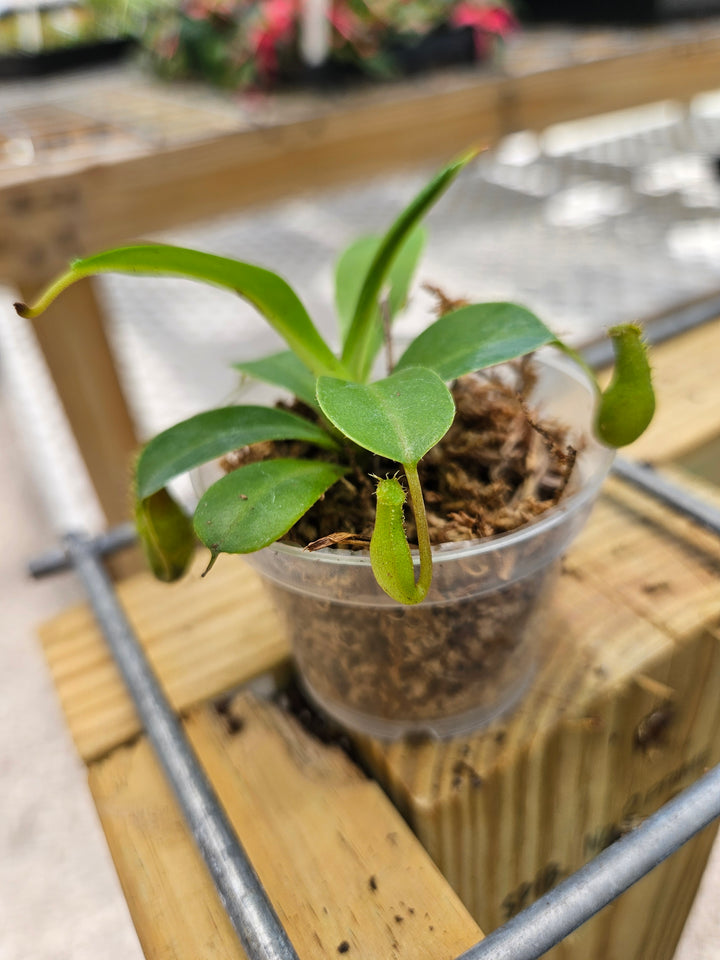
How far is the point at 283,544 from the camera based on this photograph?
31 centimetres

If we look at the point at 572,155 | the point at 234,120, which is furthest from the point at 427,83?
the point at 572,155

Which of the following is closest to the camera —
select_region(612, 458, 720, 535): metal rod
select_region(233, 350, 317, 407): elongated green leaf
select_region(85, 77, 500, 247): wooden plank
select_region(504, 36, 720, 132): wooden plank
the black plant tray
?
select_region(233, 350, 317, 407): elongated green leaf

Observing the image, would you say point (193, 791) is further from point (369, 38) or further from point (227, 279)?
point (369, 38)

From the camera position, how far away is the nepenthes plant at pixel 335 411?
24cm

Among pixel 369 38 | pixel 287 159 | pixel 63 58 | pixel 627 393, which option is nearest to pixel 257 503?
pixel 627 393

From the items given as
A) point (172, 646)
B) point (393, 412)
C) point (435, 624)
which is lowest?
point (172, 646)

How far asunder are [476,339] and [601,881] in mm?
221

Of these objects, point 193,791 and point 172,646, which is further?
point 172,646

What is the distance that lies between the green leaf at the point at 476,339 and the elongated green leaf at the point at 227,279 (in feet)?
0.14

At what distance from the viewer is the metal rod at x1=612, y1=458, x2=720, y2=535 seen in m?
0.48

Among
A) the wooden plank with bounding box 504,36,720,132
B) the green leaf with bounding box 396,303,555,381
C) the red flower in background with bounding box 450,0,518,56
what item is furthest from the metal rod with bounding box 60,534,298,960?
the red flower in background with bounding box 450,0,518,56

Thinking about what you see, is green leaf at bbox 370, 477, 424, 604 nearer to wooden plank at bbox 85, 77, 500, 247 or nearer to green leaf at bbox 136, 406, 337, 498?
green leaf at bbox 136, 406, 337, 498

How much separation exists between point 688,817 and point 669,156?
3243 millimetres

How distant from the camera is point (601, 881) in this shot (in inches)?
10.8
